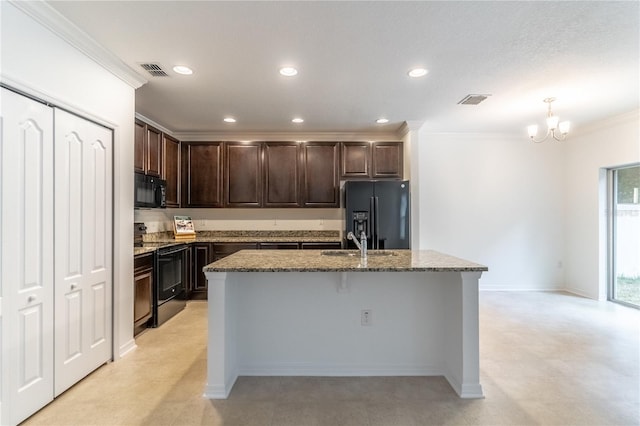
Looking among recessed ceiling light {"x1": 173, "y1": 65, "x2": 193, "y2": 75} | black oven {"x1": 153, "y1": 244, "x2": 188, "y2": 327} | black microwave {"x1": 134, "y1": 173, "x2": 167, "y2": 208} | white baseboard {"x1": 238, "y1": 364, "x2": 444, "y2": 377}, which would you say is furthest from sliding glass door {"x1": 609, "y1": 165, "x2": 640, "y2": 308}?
black microwave {"x1": 134, "y1": 173, "x2": 167, "y2": 208}

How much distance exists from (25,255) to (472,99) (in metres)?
4.17

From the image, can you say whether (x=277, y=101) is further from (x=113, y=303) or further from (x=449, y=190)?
(x=449, y=190)

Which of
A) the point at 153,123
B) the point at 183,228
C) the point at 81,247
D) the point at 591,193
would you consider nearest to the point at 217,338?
the point at 81,247

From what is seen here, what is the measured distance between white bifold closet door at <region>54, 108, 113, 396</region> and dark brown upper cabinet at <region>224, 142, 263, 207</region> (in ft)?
7.32

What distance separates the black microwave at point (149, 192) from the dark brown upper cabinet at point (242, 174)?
0.93 metres

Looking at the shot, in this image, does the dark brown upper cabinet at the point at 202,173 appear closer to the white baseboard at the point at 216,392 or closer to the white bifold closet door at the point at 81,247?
the white bifold closet door at the point at 81,247

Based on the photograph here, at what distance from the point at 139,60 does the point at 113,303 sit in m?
2.04

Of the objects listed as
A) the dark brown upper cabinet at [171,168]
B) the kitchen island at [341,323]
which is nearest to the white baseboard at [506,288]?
the kitchen island at [341,323]

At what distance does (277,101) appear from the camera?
12.1 ft

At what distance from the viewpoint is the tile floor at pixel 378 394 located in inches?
78.1

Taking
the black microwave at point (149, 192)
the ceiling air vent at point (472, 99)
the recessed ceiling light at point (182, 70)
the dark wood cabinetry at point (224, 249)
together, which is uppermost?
the ceiling air vent at point (472, 99)

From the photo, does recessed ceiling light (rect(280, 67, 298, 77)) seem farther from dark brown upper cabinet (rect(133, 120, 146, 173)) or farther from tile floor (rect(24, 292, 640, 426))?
tile floor (rect(24, 292, 640, 426))

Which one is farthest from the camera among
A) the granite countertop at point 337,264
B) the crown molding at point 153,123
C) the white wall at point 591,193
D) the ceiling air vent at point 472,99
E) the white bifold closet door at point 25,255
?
the white wall at point 591,193

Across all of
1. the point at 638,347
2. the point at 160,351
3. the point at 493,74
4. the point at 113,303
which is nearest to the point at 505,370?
the point at 638,347
